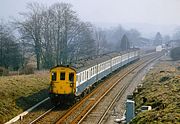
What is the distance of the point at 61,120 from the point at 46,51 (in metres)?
34.0

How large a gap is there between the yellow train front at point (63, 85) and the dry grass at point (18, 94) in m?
2.04

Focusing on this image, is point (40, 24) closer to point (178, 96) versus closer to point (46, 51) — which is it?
point (46, 51)

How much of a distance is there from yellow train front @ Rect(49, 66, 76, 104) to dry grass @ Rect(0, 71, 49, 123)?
2045 millimetres

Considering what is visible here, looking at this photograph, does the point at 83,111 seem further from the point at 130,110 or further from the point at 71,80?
the point at 130,110

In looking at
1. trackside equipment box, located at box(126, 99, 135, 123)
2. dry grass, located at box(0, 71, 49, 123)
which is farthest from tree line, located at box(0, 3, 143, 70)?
trackside equipment box, located at box(126, 99, 135, 123)

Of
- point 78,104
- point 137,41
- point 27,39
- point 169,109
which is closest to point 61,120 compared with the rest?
point 78,104

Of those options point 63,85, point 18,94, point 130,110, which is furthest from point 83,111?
point 130,110

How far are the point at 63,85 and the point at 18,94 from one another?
3.63m

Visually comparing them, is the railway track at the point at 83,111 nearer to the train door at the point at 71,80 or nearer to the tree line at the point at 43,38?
the train door at the point at 71,80

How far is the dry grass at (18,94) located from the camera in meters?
21.9

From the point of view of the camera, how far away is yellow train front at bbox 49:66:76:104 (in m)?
24.9

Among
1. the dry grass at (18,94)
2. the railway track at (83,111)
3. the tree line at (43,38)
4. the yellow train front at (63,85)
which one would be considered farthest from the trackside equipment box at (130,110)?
the tree line at (43,38)

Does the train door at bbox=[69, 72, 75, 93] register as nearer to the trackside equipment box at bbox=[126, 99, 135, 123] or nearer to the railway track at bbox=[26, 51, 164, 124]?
the railway track at bbox=[26, 51, 164, 124]

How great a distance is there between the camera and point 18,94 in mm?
25562
